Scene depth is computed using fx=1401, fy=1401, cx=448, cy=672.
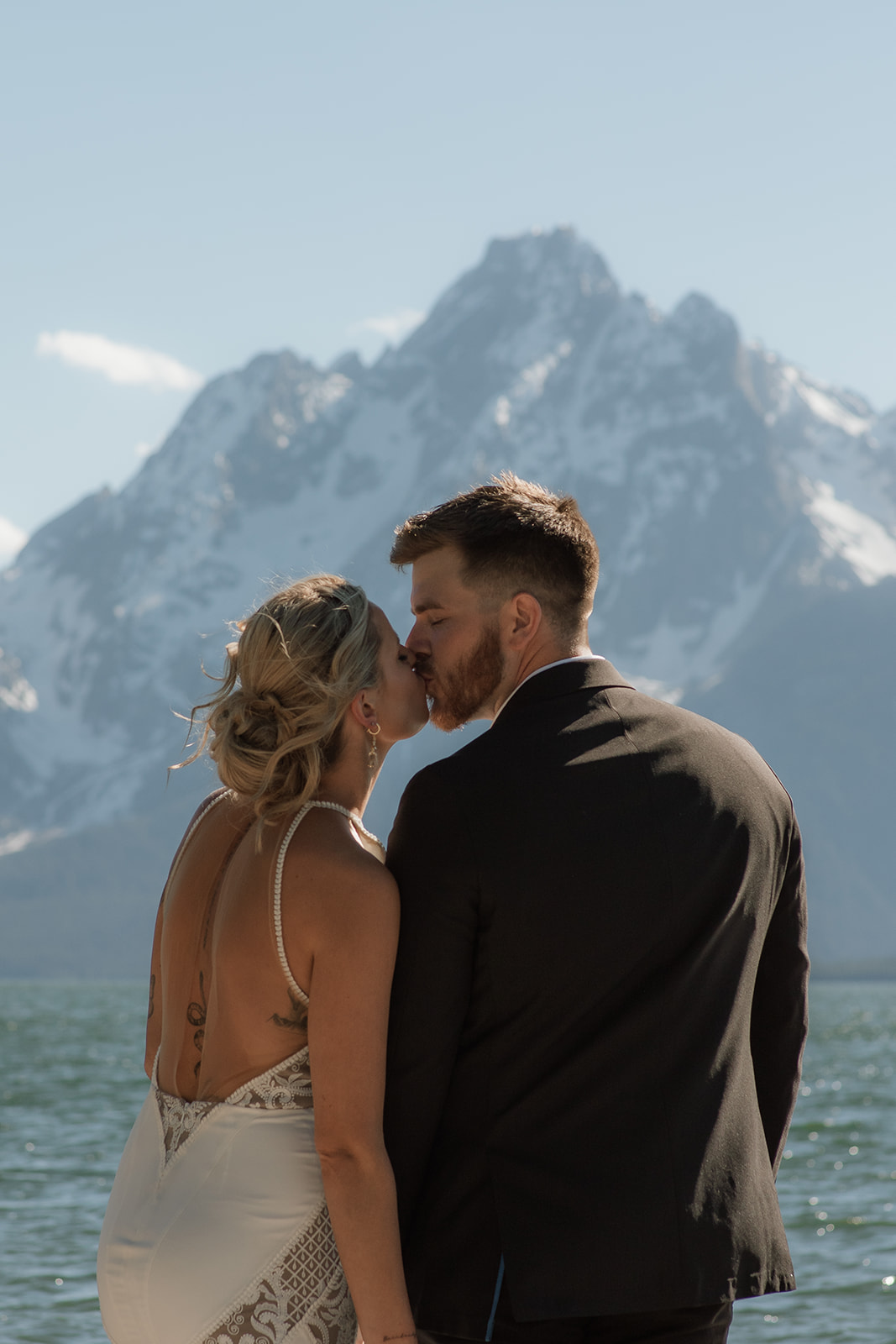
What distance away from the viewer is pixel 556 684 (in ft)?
8.55

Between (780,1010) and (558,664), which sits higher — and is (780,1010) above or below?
below

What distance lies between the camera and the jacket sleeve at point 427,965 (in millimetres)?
2383

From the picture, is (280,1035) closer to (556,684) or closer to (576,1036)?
(576,1036)

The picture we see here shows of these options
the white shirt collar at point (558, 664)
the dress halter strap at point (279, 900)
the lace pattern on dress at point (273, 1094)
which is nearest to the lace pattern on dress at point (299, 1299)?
the lace pattern on dress at point (273, 1094)

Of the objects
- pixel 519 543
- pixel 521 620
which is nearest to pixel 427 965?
pixel 521 620

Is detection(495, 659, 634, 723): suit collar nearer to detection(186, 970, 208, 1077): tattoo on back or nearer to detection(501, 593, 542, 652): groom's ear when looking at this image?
detection(501, 593, 542, 652): groom's ear

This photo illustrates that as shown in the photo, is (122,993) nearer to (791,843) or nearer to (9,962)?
(9,962)

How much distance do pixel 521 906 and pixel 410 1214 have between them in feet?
2.06

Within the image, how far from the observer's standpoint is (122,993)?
11706 cm

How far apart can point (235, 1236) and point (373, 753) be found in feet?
3.15

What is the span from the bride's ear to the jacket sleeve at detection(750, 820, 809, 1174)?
3.03ft

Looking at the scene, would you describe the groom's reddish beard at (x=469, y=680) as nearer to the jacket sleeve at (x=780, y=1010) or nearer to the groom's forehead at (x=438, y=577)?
the groom's forehead at (x=438, y=577)

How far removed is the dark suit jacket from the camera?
91.6 inches

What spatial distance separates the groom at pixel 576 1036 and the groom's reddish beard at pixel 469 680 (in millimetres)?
181
